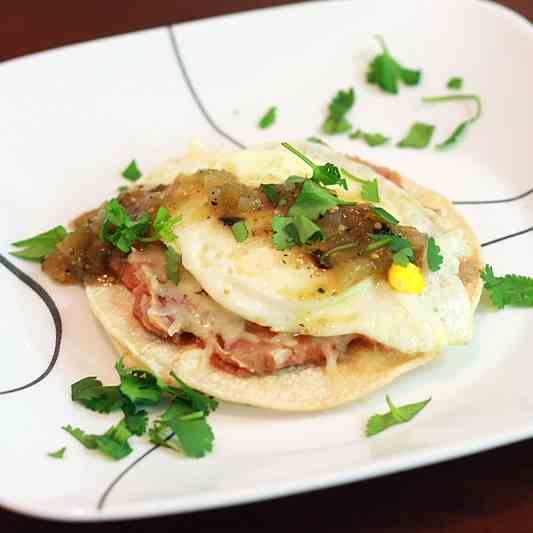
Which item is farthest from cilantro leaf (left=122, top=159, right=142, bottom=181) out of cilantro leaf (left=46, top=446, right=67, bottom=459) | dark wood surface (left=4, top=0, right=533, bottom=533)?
dark wood surface (left=4, top=0, right=533, bottom=533)

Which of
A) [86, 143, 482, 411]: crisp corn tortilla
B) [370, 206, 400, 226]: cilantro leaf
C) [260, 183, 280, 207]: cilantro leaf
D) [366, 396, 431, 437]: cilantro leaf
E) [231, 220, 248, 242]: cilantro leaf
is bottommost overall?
[366, 396, 431, 437]: cilantro leaf

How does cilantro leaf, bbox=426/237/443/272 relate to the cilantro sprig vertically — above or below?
above

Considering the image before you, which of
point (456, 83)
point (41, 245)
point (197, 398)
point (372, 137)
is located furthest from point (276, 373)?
point (456, 83)

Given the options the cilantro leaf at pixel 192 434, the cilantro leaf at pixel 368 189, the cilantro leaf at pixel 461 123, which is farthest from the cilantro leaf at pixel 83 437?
the cilantro leaf at pixel 461 123

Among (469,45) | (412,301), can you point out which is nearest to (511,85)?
(469,45)

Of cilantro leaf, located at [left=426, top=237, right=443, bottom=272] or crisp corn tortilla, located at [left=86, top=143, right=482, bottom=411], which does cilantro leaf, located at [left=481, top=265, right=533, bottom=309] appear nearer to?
crisp corn tortilla, located at [left=86, top=143, right=482, bottom=411]

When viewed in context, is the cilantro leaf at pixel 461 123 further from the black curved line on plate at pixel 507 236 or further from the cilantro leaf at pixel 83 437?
the cilantro leaf at pixel 83 437

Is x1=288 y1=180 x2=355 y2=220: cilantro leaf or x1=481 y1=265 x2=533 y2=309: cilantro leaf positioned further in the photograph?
x1=481 y1=265 x2=533 y2=309: cilantro leaf
